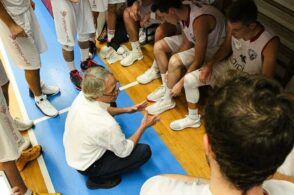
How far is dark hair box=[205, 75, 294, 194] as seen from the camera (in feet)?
2.85

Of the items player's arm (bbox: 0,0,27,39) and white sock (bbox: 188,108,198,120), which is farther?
white sock (bbox: 188,108,198,120)

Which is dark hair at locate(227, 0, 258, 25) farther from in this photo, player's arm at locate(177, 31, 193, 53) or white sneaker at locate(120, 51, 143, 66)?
white sneaker at locate(120, 51, 143, 66)

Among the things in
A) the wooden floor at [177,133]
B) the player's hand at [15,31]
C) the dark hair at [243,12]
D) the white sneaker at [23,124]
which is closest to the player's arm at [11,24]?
the player's hand at [15,31]

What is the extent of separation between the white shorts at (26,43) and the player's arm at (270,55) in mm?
2163

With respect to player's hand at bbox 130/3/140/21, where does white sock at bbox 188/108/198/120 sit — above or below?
below

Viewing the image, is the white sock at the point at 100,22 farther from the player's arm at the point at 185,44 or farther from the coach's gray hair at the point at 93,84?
the coach's gray hair at the point at 93,84

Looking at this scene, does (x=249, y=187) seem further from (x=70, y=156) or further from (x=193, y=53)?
(x=193, y=53)

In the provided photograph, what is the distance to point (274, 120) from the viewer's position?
864 millimetres

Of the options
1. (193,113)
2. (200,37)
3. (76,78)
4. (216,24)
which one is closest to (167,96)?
(193,113)

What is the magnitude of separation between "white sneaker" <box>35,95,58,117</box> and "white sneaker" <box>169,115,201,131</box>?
1332 millimetres

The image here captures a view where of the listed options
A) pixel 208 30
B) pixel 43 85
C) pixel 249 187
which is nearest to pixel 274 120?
pixel 249 187

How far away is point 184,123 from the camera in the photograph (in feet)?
10.2

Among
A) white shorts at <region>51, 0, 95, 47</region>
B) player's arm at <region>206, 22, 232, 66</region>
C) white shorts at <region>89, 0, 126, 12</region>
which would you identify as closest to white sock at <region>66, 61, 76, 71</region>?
white shorts at <region>51, 0, 95, 47</region>

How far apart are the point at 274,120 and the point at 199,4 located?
2333mm
